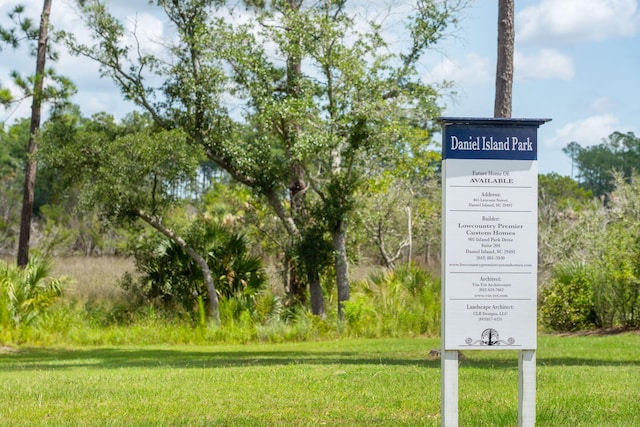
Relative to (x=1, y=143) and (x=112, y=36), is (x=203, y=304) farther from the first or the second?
(x=1, y=143)

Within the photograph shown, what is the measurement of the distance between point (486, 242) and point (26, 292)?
18.1 meters

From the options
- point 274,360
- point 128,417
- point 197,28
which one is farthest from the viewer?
point 197,28

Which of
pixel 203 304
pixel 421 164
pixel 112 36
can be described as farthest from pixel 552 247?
pixel 112 36

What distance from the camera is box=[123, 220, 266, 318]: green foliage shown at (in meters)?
25.4

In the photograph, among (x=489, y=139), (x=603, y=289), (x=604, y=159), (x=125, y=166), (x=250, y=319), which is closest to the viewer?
(x=489, y=139)

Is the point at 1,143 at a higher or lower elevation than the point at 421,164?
higher

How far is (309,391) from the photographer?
1078 cm

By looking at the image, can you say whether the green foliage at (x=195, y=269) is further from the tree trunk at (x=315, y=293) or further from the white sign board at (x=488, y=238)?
the white sign board at (x=488, y=238)

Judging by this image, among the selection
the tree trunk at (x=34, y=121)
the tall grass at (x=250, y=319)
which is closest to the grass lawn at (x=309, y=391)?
the tall grass at (x=250, y=319)

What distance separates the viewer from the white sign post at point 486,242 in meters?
7.02

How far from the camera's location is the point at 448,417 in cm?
712

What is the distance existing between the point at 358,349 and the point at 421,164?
26.3 feet

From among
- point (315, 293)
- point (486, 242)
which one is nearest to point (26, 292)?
point (315, 293)

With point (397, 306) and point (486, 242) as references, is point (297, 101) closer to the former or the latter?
point (397, 306)
